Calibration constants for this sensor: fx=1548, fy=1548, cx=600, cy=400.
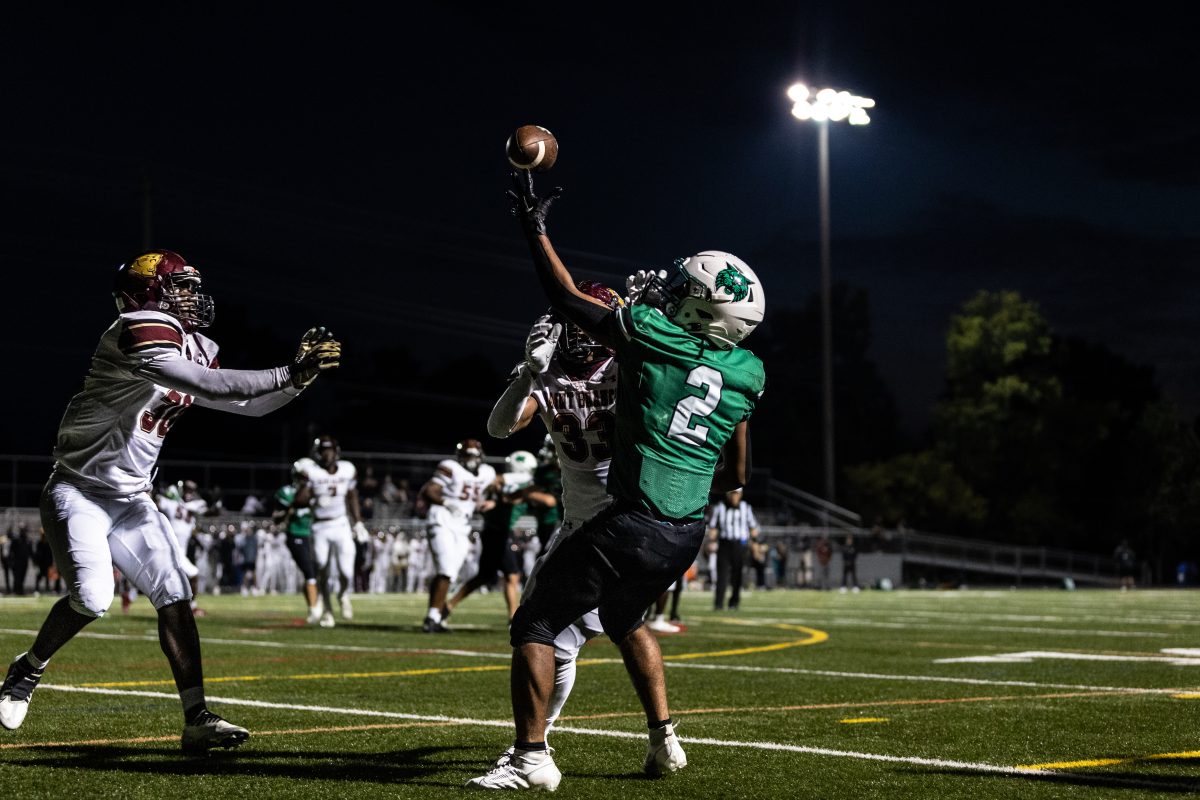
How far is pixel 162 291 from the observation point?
6.37 meters

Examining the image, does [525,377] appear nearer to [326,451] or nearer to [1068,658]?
[1068,658]

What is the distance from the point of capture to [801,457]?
7925cm

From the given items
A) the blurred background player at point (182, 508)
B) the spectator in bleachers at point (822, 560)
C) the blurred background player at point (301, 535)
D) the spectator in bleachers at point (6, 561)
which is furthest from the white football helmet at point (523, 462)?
the spectator in bleachers at point (822, 560)

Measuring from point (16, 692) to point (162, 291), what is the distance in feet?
5.95

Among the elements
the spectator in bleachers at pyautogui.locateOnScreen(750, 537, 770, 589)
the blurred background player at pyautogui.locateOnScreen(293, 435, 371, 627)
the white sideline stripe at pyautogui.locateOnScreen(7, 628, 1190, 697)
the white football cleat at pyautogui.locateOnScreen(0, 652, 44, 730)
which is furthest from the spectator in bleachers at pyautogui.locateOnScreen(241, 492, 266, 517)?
the white football cleat at pyautogui.locateOnScreen(0, 652, 44, 730)

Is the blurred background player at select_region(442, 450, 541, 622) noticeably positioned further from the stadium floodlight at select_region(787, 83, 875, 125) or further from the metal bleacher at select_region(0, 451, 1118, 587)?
the stadium floodlight at select_region(787, 83, 875, 125)

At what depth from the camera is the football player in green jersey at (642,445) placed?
5.47 metres

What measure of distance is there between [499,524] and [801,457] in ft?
213

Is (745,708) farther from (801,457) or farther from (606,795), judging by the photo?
(801,457)

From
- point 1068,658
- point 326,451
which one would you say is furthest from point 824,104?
point 1068,658

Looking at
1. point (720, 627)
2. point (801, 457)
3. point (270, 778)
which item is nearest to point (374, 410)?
point (801, 457)

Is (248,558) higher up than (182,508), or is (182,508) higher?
(182,508)

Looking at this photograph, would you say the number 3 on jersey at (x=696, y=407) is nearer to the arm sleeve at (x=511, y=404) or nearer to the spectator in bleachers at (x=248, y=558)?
the arm sleeve at (x=511, y=404)

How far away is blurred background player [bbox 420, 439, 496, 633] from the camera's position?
15.3 meters
